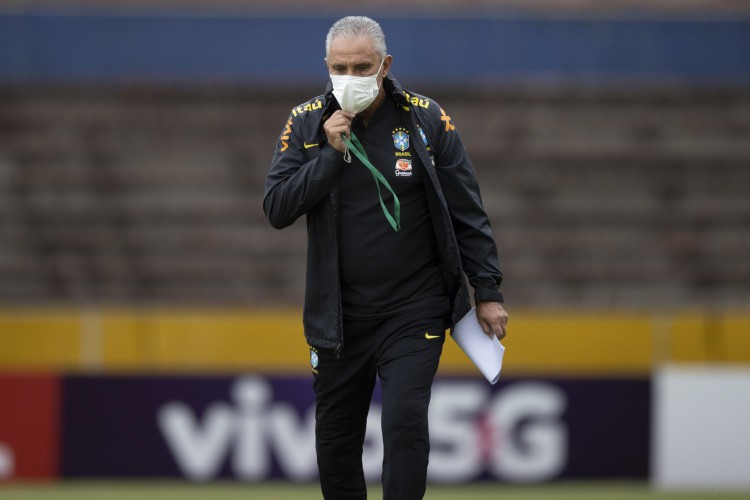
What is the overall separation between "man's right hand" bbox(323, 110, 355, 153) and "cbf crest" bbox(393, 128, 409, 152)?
0.27 meters

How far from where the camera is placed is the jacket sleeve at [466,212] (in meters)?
4.71

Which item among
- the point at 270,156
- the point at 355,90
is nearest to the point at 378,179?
the point at 355,90

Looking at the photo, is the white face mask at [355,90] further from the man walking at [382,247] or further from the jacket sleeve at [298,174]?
the jacket sleeve at [298,174]

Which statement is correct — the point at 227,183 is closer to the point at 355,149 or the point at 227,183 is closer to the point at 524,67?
the point at 524,67

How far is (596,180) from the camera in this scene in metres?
13.7

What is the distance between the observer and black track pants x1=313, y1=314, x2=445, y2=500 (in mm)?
4488

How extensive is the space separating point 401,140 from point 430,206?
26cm

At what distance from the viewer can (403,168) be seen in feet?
15.3

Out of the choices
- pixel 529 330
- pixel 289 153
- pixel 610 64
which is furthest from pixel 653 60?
pixel 289 153

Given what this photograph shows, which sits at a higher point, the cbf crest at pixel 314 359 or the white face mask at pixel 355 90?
the white face mask at pixel 355 90

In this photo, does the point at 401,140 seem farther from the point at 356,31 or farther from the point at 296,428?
the point at 296,428

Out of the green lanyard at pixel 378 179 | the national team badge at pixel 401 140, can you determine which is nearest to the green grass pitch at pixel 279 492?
the green lanyard at pixel 378 179

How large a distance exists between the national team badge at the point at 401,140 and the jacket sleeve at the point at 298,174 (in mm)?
260

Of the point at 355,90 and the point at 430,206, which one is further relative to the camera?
the point at 430,206
